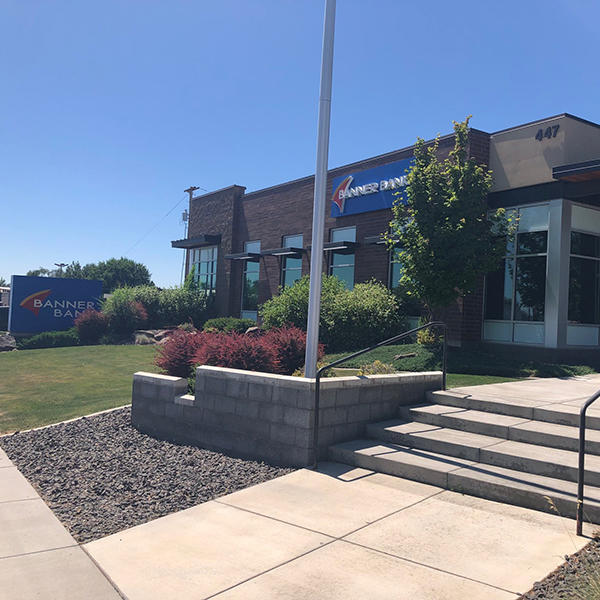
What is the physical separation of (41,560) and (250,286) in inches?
919

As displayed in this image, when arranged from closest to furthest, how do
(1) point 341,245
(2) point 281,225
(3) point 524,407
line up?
(3) point 524,407 < (1) point 341,245 < (2) point 281,225

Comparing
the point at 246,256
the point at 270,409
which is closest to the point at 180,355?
the point at 270,409

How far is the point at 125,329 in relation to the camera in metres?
27.2

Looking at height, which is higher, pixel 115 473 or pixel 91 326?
pixel 91 326

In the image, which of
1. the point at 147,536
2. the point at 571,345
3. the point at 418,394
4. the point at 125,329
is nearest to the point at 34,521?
the point at 147,536

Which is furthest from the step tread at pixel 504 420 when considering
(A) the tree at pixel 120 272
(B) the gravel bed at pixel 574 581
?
(A) the tree at pixel 120 272

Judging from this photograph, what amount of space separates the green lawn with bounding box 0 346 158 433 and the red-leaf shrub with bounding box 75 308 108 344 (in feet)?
10.8

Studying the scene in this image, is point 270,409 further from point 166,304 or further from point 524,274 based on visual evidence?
point 166,304

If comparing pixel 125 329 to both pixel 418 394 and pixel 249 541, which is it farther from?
pixel 249 541

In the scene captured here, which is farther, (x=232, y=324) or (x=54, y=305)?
(x=54, y=305)

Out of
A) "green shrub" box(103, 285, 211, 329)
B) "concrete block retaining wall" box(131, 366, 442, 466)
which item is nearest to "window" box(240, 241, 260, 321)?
"green shrub" box(103, 285, 211, 329)

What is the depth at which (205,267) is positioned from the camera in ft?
104

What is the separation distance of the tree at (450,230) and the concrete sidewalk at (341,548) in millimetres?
9268

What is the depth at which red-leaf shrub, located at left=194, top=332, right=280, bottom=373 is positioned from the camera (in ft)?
29.4
